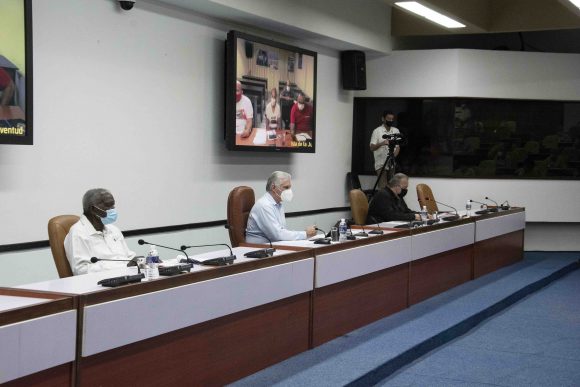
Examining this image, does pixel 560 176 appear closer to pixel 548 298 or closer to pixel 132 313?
pixel 548 298

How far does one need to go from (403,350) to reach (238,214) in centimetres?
161

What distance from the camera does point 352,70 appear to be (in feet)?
33.1

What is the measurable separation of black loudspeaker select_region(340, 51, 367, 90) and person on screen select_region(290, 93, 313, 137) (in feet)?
3.93

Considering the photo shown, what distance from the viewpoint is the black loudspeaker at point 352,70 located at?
10102 millimetres

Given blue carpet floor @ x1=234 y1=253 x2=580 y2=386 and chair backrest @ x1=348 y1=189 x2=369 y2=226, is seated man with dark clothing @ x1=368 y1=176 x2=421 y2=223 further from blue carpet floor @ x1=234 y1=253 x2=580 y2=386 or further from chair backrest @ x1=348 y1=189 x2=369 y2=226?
blue carpet floor @ x1=234 y1=253 x2=580 y2=386

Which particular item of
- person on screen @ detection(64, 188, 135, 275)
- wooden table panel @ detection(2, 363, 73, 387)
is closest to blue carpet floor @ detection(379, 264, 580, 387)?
person on screen @ detection(64, 188, 135, 275)

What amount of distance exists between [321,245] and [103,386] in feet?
Answer: 7.12

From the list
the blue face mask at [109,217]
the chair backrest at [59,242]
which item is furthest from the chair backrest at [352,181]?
the chair backrest at [59,242]

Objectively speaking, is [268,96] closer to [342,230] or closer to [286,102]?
[286,102]

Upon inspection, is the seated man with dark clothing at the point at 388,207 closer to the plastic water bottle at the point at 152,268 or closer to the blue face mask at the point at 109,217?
the blue face mask at the point at 109,217

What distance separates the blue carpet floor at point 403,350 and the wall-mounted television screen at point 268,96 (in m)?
2.44

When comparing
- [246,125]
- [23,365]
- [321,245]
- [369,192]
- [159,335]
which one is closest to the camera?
[23,365]

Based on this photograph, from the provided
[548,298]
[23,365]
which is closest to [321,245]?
[23,365]

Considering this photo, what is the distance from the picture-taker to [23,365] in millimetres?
2824
